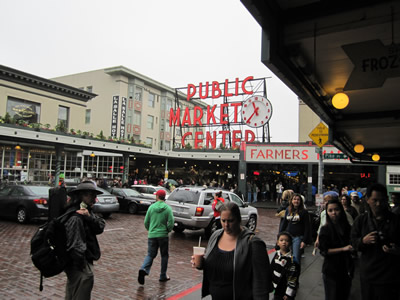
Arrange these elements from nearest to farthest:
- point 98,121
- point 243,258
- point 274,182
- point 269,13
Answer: point 243,258
point 269,13
point 274,182
point 98,121

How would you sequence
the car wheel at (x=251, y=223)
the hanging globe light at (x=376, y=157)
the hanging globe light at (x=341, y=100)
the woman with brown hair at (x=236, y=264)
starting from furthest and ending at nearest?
the hanging globe light at (x=376, y=157) → the car wheel at (x=251, y=223) → the hanging globe light at (x=341, y=100) → the woman with brown hair at (x=236, y=264)

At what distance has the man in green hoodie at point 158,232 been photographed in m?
6.29

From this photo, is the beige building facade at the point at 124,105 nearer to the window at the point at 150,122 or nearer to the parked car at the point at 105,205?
the window at the point at 150,122

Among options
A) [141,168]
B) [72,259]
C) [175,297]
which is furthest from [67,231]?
[141,168]

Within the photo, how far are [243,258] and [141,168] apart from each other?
37.3 m

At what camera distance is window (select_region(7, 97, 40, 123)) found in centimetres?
2573

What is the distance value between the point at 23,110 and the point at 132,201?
15.1 meters

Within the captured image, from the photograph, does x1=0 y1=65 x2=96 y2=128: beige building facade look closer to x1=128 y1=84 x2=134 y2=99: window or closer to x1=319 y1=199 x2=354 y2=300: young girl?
x1=128 y1=84 x2=134 y2=99: window

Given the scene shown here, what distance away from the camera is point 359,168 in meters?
30.3

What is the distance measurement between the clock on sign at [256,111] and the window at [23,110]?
18.3 metres

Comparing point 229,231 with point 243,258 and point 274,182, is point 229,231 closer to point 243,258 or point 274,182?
point 243,258

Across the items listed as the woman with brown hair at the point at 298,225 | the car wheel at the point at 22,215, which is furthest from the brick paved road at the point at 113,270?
the woman with brown hair at the point at 298,225

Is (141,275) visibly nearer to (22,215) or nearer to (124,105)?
(22,215)

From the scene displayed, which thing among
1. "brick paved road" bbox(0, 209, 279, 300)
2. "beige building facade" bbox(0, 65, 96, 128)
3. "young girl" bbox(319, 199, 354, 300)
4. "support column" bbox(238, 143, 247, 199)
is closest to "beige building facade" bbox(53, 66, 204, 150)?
"beige building facade" bbox(0, 65, 96, 128)
